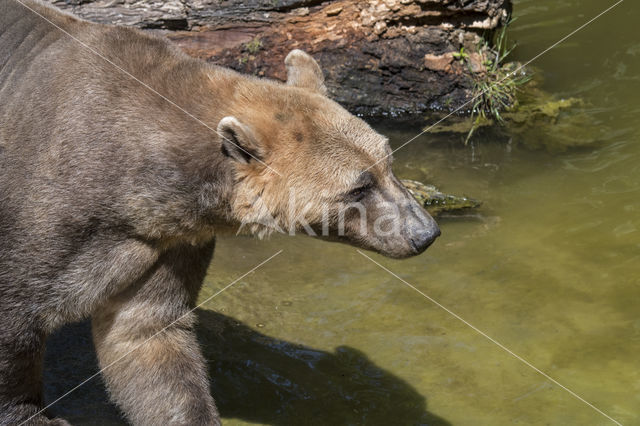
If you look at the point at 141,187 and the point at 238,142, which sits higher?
the point at 238,142

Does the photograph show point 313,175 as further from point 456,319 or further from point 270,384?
point 456,319

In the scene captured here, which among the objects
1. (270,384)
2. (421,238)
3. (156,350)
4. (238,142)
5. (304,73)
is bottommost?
(270,384)

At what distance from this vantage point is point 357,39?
930 centimetres

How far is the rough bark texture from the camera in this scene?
895cm

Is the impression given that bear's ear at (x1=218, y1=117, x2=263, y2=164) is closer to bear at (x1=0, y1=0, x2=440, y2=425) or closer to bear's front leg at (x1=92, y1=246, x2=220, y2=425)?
bear at (x1=0, y1=0, x2=440, y2=425)

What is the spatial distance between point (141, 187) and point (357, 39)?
527cm

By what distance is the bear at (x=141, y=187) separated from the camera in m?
4.52

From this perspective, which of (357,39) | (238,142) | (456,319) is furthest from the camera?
(357,39)

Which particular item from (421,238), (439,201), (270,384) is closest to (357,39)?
(439,201)

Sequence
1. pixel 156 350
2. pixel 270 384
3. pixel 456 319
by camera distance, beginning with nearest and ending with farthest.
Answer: pixel 156 350, pixel 270 384, pixel 456 319

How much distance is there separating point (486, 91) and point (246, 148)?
5.38m

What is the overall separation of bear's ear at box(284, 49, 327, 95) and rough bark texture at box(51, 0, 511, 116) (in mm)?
3833

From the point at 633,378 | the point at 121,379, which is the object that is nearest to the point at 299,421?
the point at 121,379

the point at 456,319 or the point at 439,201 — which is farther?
the point at 439,201
